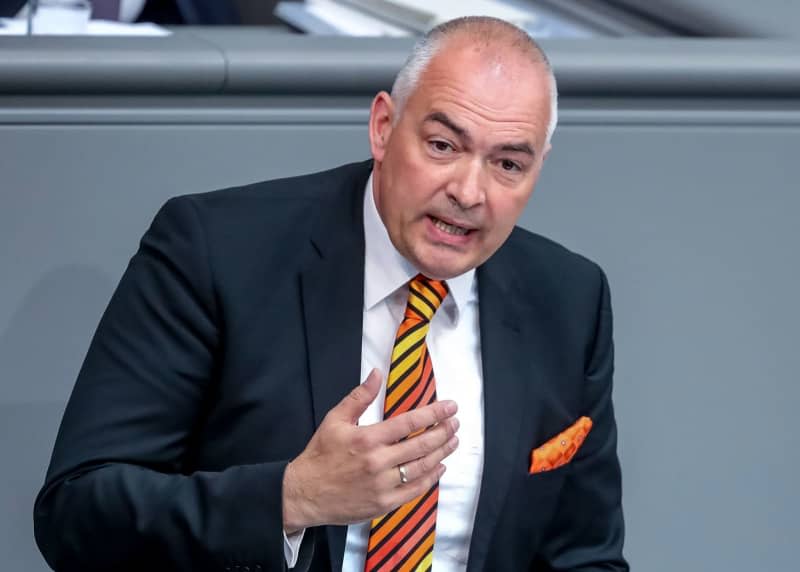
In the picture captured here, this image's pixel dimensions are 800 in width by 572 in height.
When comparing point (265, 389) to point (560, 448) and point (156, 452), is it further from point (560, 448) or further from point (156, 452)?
point (560, 448)

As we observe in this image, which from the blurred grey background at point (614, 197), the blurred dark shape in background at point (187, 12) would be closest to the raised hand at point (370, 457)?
the blurred grey background at point (614, 197)

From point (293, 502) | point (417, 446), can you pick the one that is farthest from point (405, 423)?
point (293, 502)

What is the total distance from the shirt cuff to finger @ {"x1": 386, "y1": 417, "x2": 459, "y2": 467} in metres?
0.15

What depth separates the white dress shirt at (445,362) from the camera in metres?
1.49

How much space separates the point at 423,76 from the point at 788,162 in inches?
26.4

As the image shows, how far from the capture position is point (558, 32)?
2105mm

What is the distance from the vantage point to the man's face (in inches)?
55.1

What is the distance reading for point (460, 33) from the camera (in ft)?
4.69

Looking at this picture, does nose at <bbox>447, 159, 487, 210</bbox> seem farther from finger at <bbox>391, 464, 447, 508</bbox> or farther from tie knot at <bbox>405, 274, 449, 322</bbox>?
Result: finger at <bbox>391, 464, 447, 508</bbox>

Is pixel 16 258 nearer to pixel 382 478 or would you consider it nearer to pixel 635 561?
pixel 382 478

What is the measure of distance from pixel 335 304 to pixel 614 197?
528 mm

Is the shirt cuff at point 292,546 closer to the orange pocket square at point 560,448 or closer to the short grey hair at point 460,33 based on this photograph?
the orange pocket square at point 560,448

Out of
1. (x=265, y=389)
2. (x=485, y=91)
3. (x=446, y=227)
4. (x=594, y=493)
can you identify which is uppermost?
(x=485, y=91)

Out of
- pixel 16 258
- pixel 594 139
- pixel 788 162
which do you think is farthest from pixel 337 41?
pixel 788 162
